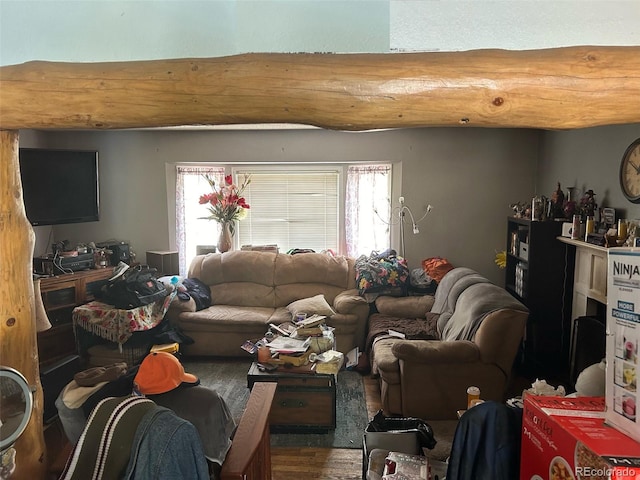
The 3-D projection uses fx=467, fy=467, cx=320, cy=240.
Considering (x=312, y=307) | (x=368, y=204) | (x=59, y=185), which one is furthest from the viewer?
(x=368, y=204)

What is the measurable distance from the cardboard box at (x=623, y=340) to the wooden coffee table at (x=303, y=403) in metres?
2.01

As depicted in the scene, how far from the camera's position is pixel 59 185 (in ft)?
14.9

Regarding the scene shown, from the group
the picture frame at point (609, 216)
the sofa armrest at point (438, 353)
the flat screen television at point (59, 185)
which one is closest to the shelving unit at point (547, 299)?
the picture frame at point (609, 216)

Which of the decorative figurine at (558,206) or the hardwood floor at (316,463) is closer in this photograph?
the hardwood floor at (316,463)

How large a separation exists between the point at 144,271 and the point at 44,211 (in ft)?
3.73

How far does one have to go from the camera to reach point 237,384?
3.86m

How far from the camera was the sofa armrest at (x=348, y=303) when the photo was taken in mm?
4387

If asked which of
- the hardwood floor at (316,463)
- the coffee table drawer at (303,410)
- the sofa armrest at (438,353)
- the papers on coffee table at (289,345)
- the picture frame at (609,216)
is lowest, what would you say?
the hardwood floor at (316,463)

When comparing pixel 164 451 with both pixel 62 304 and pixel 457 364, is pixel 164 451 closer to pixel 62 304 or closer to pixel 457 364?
pixel 457 364

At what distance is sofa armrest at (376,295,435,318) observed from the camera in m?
4.43

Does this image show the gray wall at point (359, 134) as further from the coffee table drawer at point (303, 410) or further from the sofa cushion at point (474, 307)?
the coffee table drawer at point (303, 410)

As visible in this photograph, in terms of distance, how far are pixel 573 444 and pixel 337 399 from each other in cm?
249

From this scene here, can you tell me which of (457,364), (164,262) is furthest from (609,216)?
(164,262)

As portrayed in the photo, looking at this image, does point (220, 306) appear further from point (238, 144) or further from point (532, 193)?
point (532, 193)
